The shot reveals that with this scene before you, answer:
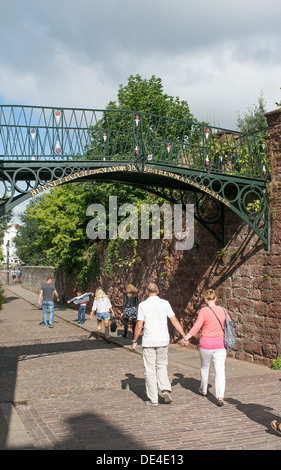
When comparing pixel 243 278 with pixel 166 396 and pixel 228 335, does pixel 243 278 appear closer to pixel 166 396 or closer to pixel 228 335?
pixel 228 335

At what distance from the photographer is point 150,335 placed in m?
6.95

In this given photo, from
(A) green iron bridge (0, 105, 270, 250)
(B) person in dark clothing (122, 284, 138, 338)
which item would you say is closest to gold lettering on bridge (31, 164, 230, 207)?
(A) green iron bridge (0, 105, 270, 250)

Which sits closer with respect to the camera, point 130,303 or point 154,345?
point 154,345

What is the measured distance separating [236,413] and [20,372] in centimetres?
449

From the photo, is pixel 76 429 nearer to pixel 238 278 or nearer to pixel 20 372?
pixel 20 372

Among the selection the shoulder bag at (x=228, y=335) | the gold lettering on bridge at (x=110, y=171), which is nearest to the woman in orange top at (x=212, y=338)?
the shoulder bag at (x=228, y=335)

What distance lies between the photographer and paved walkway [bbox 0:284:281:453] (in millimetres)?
5359

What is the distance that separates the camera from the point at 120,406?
683cm

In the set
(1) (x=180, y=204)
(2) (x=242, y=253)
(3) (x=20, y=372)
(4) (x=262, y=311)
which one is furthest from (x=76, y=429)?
(1) (x=180, y=204)

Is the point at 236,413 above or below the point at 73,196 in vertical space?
below

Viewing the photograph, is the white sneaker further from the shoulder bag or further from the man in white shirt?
the shoulder bag

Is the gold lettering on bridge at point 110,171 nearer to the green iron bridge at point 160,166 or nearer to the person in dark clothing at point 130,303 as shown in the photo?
the green iron bridge at point 160,166

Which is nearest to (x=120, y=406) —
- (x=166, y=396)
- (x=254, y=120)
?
(x=166, y=396)

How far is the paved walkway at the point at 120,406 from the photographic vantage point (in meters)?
5.36
